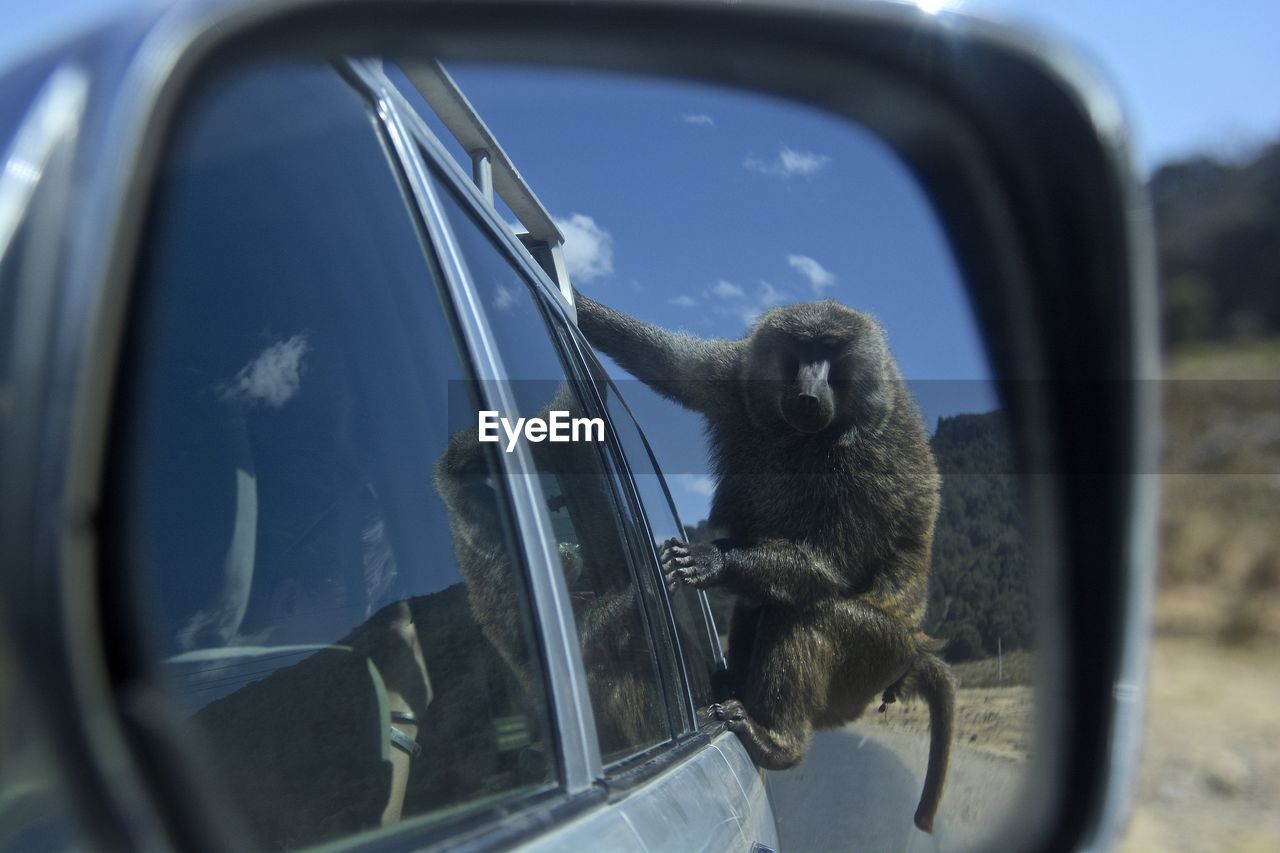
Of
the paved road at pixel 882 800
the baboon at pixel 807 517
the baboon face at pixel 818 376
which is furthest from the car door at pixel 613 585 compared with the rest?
the baboon face at pixel 818 376

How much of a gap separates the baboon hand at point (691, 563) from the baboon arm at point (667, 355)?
686 millimetres

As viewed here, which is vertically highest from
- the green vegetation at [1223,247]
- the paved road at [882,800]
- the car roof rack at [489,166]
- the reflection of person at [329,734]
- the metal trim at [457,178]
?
the green vegetation at [1223,247]

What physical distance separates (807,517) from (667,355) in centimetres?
89

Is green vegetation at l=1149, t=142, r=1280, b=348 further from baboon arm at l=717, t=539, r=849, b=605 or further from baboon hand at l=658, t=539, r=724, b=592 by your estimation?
baboon hand at l=658, t=539, r=724, b=592

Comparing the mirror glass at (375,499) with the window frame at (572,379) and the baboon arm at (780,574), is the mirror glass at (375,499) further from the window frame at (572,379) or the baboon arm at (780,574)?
the baboon arm at (780,574)

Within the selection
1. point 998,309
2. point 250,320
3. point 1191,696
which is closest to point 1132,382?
point 998,309

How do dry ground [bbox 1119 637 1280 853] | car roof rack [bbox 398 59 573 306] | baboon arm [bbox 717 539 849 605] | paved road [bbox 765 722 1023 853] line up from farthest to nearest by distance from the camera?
dry ground [bbox 1119 637 1280 853]
baboon arm [bbox 717 539 849 605]
paved road [bbox 765 722 1023 853]
car roof rack [bbox 398 59 573 306]

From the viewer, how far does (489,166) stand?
2.60 metres

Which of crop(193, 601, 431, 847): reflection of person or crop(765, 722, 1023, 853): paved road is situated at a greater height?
crop(193, 601, 431, 847): reflection of person

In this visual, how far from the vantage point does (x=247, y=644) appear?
158 cm

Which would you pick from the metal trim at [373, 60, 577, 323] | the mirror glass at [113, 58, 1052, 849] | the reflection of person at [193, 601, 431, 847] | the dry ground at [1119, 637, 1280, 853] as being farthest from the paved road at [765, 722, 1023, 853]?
the dry ground at [1119, 637, 1280, 853]

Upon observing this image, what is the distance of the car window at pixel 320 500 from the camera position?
1499 millimetres

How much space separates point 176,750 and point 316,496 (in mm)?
592

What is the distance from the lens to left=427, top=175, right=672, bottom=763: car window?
1.99 meters
